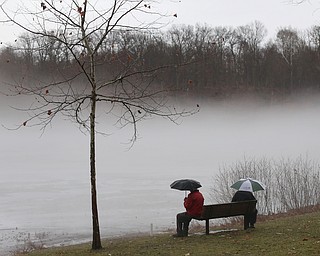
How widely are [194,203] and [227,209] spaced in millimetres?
758

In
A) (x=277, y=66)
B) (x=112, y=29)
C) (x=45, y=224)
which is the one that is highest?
(x=277, y=66)

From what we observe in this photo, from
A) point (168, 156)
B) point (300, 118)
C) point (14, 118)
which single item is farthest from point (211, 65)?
point (168, 156)

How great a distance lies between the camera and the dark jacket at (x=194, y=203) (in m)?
10.0

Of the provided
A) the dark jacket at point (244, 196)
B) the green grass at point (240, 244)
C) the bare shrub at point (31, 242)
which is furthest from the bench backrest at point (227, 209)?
the bare shrub at point (31, 242)

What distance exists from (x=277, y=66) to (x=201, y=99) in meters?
15.4

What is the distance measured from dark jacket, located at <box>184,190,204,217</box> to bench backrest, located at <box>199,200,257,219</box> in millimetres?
254

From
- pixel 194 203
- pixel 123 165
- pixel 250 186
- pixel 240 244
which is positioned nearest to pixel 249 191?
pixel 250 186

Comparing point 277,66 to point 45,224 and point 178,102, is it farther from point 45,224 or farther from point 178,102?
point 45,224

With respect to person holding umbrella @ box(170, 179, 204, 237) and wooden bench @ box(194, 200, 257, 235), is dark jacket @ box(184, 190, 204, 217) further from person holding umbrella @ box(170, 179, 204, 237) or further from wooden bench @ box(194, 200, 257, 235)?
wooden bench @ box(194, 200, 257, 235)

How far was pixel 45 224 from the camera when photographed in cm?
1802

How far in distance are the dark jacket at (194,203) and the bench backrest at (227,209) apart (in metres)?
→ 0.25

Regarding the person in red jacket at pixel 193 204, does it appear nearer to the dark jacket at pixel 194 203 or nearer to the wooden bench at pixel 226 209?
the dark jacket at pixel 194 203

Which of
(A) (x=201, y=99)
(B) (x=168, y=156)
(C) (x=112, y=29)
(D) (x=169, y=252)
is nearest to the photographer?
(D) (x=169, y=252)

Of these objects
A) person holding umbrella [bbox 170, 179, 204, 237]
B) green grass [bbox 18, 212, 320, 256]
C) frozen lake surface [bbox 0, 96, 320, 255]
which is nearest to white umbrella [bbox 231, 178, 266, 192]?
green grass [bbox 18, 212, 320, 256]
